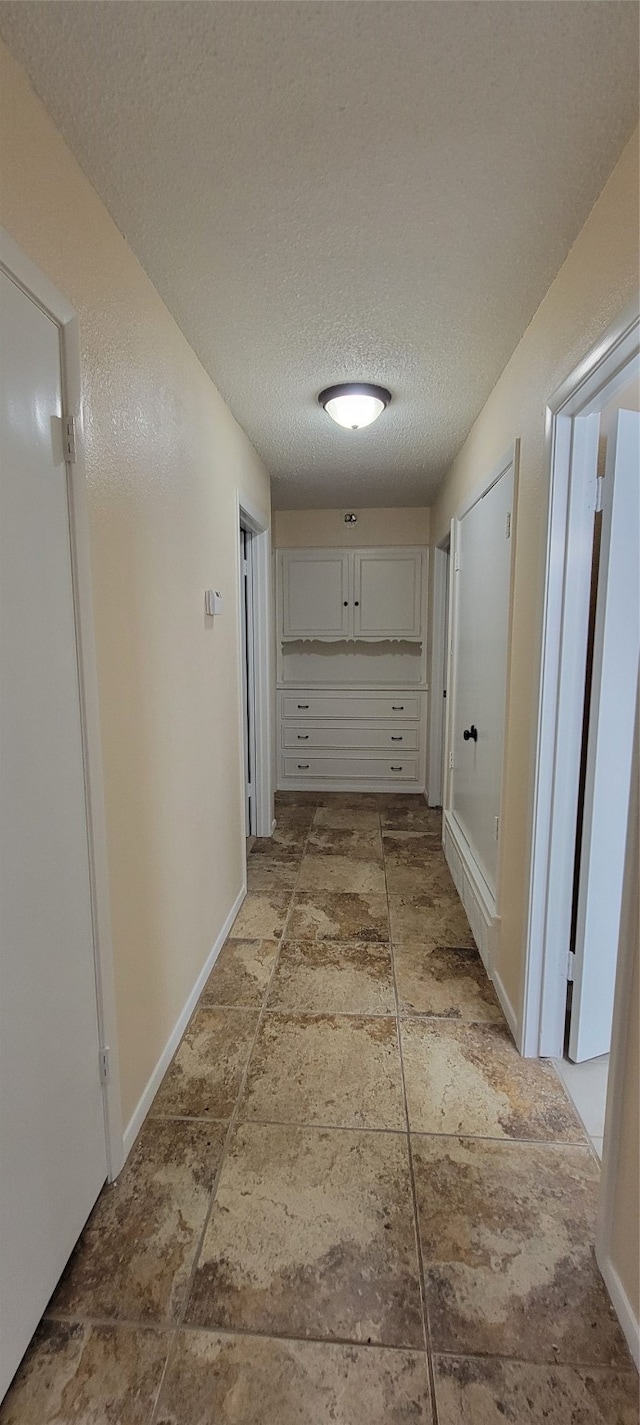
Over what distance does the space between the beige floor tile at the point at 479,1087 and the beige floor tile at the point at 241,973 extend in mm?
568

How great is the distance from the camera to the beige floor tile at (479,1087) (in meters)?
1.47

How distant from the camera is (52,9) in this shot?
0.85 metres

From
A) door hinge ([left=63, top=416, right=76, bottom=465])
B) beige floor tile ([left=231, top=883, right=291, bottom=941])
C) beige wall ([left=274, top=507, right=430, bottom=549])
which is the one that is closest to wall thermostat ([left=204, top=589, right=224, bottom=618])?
door hinge ([left=63, top=416, right=76, bottom=465])

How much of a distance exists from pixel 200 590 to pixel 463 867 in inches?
68.0

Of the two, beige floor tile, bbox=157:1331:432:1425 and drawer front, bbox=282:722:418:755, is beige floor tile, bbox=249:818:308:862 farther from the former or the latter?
beige floor tile, bbox=157:1331:432:1425

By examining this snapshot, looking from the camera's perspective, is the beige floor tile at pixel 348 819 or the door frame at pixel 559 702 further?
the beige floor tile at pixel 348 819

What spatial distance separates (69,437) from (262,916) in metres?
2.17

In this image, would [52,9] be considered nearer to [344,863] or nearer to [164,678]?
[164,678]

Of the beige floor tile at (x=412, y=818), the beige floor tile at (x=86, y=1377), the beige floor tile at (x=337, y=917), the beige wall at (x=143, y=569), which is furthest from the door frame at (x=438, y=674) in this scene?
the beige floor tile at (x=86, y=1377)

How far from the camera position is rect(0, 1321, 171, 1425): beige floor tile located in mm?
923

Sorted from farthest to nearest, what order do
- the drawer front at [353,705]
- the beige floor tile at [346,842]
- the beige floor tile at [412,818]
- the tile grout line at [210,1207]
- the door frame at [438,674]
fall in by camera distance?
the drawer front at [353,705], the door frame at [438,674], the beige floor tile at [412,818], the beige floor tile at [346,842], the tile grout line at [210,1207]

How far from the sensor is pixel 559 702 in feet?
5.05

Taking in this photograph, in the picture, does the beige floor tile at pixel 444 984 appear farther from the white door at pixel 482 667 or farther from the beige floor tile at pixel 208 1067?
the beige floor tile at pixel 208 1067

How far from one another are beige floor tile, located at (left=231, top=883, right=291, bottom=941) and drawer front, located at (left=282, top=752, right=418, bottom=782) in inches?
71.4
